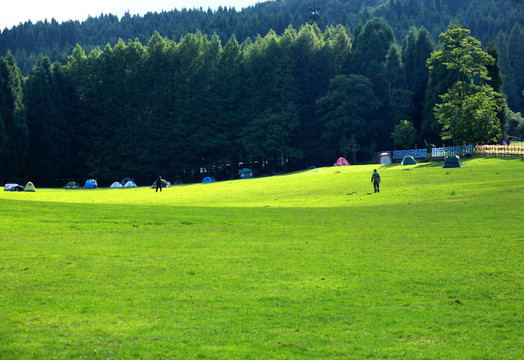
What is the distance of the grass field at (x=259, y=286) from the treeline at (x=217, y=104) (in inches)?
3237

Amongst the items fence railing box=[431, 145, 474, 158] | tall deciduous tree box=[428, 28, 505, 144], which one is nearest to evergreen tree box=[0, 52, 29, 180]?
fence railing box=[431, 145, 474, 158]

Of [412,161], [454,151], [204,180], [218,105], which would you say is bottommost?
[204,180]

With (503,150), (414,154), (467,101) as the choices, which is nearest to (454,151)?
(467,101)

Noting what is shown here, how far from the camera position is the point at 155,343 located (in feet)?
40.7

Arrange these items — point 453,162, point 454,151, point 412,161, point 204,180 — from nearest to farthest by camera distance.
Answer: point 453,162 < point 454,151 < point 412,161 < point 204,180

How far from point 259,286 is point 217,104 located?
103 metres

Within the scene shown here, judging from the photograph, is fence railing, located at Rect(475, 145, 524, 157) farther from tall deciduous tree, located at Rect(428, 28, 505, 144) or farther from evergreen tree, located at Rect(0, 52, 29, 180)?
evergreen tree, located at Rect(0, 52, 29, 180)

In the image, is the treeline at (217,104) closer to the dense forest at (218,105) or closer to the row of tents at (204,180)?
the dense forest at (218,105)

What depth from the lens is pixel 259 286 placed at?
656 inches

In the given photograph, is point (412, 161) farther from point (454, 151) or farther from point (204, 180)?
point (204, 180)

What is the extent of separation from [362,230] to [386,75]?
98.9m

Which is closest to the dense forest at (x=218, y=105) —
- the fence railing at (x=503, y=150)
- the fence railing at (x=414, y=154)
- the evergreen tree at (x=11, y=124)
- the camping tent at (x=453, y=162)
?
the evergreen tree at (x=11, y=124)

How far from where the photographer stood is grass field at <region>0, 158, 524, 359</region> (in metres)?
12.4

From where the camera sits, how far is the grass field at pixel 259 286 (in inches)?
489
